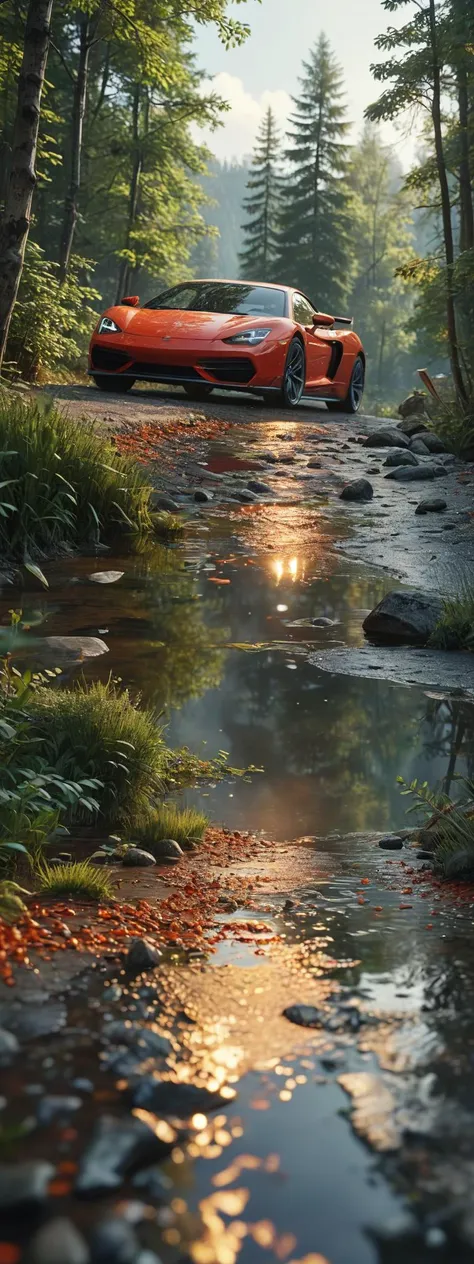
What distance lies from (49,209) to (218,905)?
3610 cm

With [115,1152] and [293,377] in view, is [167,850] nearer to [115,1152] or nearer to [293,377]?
[115,1152]

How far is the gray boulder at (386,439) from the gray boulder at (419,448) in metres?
0.10

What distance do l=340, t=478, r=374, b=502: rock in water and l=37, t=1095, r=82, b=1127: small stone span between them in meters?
8.66

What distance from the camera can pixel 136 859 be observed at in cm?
307

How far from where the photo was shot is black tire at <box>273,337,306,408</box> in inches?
499

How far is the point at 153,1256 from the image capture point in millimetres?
1298

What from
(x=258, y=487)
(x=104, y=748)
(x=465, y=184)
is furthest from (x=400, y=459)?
(x=465, y=184)

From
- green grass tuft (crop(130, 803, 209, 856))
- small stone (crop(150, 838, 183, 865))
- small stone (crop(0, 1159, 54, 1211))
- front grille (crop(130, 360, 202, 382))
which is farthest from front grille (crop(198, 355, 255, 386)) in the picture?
small stone (crop(0, 1159, 54, 1211))

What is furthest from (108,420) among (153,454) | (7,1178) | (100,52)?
(100,52)

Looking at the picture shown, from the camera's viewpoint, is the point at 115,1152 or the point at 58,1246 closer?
the point at 58,1246

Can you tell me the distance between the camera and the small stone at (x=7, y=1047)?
5.44 feet

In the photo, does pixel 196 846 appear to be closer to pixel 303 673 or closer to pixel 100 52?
pixel 303 673

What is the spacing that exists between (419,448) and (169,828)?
423 inches

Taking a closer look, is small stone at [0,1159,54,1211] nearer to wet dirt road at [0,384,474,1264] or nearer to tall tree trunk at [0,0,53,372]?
wet dirt road at [0,384,474,1264]
